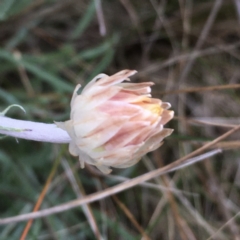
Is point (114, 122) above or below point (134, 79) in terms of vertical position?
above

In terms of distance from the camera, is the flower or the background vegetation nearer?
the flower

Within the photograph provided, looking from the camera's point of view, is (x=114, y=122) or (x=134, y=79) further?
(x=134, y=79)

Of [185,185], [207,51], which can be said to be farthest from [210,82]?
[185,185]

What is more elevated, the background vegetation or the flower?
the flower

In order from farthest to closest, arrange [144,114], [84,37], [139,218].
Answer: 1. [84,37]
2. [139,218]
3. [144,114]

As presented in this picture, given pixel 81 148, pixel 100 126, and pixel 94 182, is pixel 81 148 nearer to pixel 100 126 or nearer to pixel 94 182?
pixel 100 126
